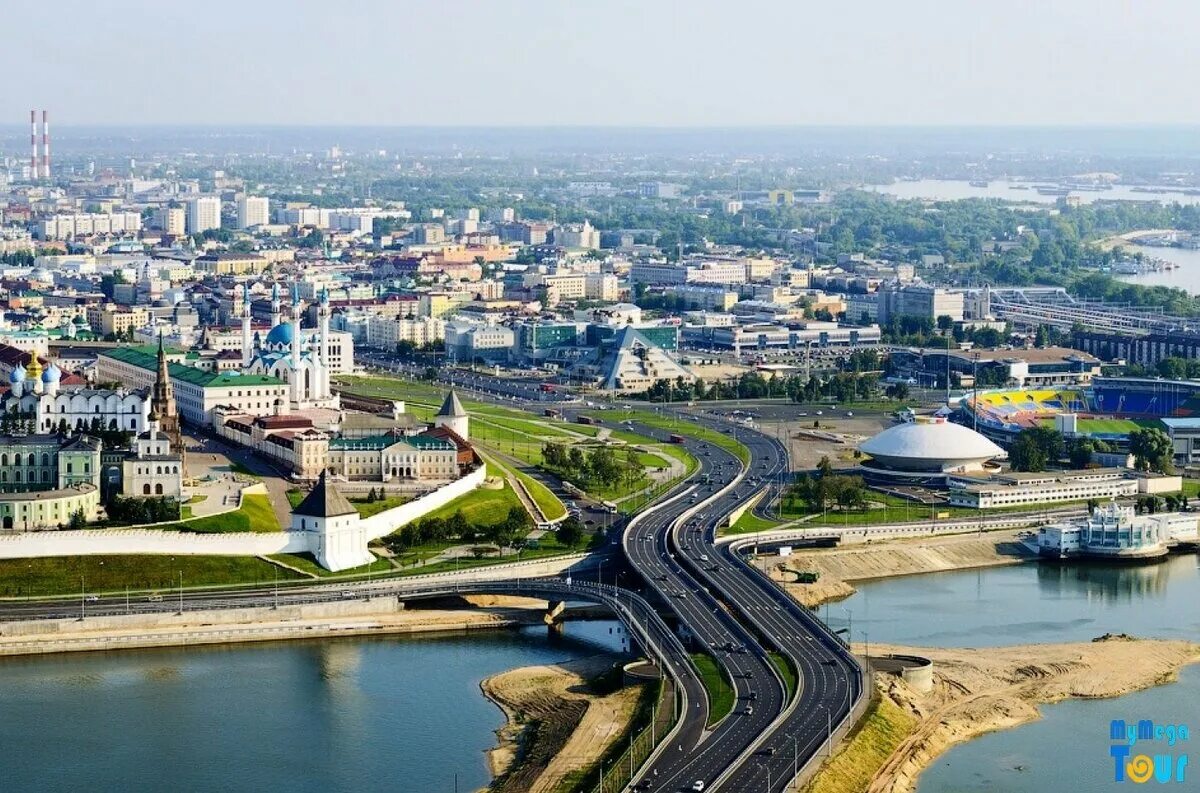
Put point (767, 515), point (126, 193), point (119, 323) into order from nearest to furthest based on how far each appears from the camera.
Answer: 1. point (767, 515)
2. point (119, 323)
3. point (126, 193)

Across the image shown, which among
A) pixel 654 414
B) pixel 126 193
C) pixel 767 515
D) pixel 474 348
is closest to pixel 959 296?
pixel 474 348

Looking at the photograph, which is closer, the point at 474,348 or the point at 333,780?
the point at 333,780

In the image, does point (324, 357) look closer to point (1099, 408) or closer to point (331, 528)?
point (1099, 408)

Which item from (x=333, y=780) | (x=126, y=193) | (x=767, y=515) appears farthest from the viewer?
(x=126, y=193)

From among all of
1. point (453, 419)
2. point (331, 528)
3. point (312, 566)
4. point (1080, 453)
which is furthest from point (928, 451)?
point (312, 566)

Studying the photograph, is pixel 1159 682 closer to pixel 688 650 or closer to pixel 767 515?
pixel 688 650

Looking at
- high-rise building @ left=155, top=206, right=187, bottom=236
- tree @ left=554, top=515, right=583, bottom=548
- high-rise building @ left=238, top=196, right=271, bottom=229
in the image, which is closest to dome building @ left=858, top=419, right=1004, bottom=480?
tree @ left=554, top=515, right=583, bottom=548

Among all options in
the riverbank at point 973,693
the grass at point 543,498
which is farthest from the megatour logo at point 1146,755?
the grass at point 543,498
